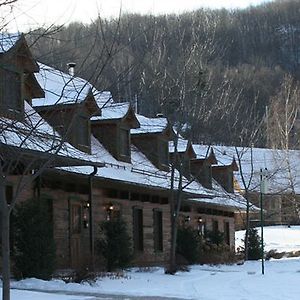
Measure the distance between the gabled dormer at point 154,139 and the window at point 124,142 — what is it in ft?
8.90

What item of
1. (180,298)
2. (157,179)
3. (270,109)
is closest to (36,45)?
(180,298)

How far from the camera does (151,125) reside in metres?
30.3

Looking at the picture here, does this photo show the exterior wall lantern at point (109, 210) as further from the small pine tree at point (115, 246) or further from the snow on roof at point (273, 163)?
the snow on roof at point (273, 163)

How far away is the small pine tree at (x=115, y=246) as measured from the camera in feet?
73.2

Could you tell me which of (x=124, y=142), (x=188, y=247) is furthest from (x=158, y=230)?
(x=124, y=142)

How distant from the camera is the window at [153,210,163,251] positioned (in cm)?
3042

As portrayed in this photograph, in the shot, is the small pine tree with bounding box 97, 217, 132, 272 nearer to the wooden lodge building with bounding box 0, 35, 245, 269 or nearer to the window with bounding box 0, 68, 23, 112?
the wooden lodge building with bounding box 0, 35, 245, 269

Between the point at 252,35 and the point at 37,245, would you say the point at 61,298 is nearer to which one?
the point at 37,245

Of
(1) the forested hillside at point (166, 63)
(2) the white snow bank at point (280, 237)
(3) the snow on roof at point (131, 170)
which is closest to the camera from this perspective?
(1) the forested hillside at point (166, 63)

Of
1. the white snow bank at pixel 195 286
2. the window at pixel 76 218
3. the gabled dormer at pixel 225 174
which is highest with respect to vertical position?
the gabled dormer at pixel 225 174

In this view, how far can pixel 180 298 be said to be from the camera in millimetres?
14969

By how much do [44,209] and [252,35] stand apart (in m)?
67.3

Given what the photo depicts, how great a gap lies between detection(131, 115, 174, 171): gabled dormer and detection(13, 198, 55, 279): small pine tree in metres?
12.9

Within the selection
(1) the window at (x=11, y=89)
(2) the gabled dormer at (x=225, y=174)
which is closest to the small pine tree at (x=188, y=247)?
(1) the window at (x=11, y=89)
